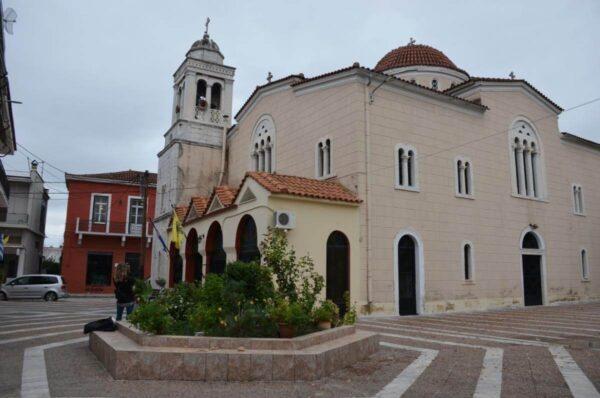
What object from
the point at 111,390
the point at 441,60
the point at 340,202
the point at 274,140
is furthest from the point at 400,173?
the point at 111,390

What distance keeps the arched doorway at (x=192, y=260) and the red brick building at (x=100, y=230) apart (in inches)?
464

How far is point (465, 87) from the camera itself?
19078 millimetres

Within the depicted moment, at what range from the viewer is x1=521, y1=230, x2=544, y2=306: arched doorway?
18797mm

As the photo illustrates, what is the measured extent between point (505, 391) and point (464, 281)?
37.3 ft

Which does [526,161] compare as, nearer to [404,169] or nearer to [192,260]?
[404,169]

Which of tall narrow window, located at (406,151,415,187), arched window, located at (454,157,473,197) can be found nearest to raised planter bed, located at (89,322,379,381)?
tall narrow window, located at (406,151,415,187)

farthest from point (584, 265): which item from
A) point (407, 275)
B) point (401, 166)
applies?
point (401, 166)

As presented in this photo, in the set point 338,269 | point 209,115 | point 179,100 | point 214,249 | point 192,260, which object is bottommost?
point 338,269

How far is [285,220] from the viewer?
12.8 metres

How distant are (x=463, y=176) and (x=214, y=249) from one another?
376 inches

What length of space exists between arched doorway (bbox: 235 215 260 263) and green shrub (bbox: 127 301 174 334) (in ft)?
23.5

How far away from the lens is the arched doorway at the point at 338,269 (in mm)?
13547

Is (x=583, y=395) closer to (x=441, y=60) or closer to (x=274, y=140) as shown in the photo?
(x=274, y=140)

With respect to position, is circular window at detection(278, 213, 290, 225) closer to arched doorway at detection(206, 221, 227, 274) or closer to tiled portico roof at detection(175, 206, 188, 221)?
arched doorway at detection(206, 221, 227, 274)
